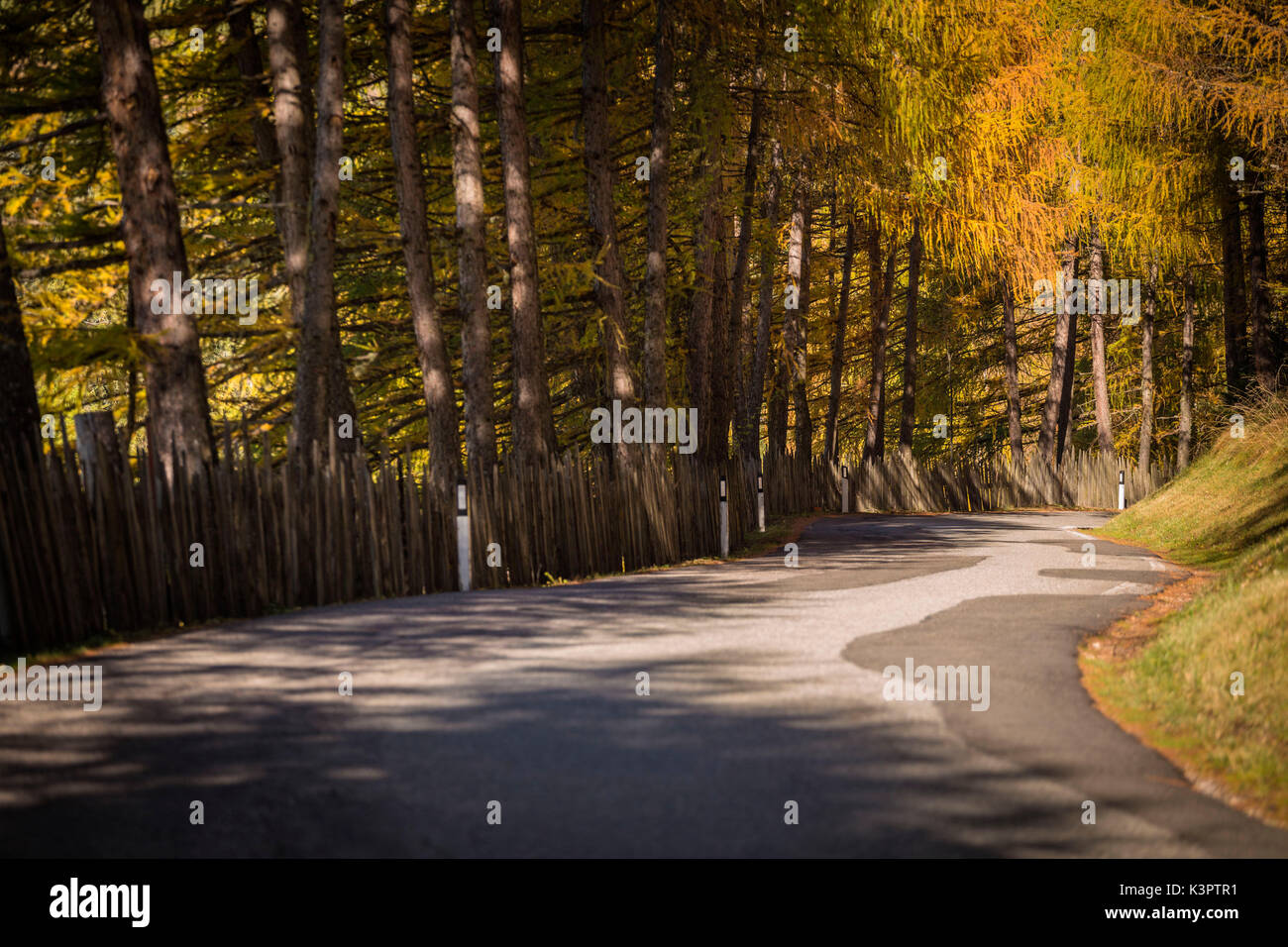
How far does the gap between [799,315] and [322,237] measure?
21378 millimetres

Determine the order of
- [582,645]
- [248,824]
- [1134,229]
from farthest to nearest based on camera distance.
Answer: [1134,229] < [582,645] < [248,824]

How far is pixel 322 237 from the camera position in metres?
15.2

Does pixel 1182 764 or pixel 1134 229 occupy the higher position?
pixel 1134 229

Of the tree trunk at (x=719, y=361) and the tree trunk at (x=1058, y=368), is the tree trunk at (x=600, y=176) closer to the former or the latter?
the tree trunk at (x=719, y=361)

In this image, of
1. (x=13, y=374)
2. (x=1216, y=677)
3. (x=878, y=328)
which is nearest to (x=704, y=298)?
(x=13, y=374)

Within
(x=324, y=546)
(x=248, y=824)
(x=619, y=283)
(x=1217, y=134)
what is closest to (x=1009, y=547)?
(x=619, y=283)

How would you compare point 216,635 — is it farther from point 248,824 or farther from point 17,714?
point 248,824

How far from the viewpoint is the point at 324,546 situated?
465 inches

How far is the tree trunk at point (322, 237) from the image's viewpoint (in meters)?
15.3

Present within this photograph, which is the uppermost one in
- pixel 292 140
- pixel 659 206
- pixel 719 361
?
pixel 292 140

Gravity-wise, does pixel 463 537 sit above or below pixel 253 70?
below

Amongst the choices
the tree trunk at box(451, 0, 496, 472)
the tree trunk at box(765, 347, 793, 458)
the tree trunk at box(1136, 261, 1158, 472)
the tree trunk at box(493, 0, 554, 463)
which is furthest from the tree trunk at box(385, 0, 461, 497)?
the tree trunk at box(1136, 261, 1158, 472)

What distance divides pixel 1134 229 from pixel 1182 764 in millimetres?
24150

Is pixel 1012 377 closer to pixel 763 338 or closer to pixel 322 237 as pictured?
pixel 763 338
